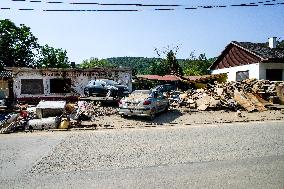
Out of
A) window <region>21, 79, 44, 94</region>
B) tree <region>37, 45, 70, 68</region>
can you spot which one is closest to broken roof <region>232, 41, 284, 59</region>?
window <region>21, 79, 44, 94</region>

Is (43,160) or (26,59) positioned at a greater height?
(26,59)

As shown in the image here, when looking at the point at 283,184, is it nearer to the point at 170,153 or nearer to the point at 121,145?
the point at 170,153

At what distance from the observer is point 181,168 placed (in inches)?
304

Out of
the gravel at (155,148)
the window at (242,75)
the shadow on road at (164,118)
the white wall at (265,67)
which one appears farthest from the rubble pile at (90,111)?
the window at (242,75)

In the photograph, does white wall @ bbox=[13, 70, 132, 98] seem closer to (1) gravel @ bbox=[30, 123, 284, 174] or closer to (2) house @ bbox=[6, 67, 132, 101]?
(2) house @ bbox=[6, 67, 132, 101]

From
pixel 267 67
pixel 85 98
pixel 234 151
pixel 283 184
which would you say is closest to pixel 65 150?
pixel 234 151

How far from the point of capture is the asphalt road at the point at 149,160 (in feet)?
22.3

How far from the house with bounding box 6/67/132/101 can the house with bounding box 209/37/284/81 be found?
1207 centimetres

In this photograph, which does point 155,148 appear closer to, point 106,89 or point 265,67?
point 106,89

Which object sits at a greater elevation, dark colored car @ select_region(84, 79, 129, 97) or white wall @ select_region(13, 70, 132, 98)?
white wall @ select_region(13, 70, 132, 98)

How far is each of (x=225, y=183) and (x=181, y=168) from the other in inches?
58.6

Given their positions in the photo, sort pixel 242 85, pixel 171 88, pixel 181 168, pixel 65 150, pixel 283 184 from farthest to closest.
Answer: pixel 171 88
pixel 242 85
pixel 65 150
pixel 181 168
pixel 283 184

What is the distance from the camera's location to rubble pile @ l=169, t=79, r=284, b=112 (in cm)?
2083

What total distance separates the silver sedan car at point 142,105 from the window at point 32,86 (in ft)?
53.1
